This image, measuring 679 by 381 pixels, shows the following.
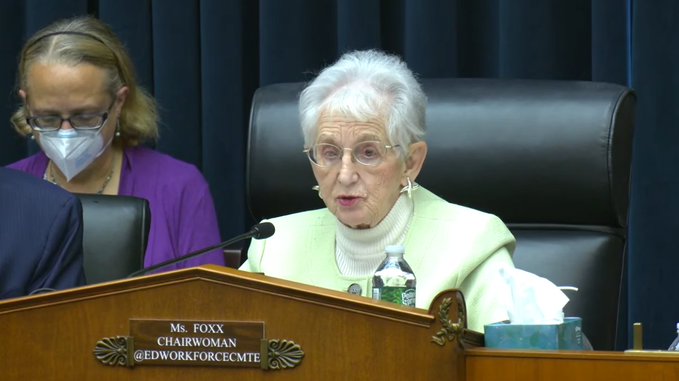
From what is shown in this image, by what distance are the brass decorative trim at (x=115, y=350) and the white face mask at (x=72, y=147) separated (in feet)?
4.96

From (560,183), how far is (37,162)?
1.26 meters

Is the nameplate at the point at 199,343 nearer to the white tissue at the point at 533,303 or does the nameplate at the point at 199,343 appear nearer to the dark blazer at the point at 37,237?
the white tissue at the point at 533,303

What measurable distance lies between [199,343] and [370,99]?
0.89m

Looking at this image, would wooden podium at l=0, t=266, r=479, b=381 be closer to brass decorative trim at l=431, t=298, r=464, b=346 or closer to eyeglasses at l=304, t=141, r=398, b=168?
brass decorative trim at l=431, t=298, r=464, b=346

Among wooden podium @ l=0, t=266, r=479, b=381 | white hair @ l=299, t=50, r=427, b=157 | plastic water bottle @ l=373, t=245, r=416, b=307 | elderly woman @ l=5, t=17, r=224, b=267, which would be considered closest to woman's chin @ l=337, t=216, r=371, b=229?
white hair @ l=299, t=50, r=427, b=157

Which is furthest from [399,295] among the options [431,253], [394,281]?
[431,253]

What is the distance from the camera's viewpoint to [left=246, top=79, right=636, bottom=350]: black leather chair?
7.50 ft

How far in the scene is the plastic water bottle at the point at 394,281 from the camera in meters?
1.74

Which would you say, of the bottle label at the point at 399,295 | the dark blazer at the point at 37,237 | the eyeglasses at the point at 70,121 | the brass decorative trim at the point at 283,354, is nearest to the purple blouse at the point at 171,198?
the eyeglasses at the point at 70,121

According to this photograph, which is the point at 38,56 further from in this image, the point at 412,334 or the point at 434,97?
the point at 412,334

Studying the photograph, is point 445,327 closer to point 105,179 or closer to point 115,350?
point 115,350

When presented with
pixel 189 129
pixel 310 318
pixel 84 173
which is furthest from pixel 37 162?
pixel 310 318

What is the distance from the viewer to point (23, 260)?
2.05m

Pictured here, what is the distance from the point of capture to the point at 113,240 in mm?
2346
